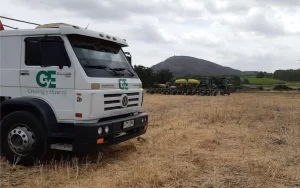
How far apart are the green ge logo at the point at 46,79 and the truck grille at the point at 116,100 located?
971mm

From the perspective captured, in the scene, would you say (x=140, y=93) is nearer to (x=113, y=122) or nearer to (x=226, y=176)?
(x=113, y=122)

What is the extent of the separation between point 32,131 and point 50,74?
106cm

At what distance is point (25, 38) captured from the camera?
6.04m

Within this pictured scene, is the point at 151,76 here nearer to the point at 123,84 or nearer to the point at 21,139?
the point at 123,84

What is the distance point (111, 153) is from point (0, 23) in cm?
370

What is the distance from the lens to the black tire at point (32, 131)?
5738 mm

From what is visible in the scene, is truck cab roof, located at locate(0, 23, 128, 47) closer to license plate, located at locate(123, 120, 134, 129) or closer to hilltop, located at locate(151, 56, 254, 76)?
license plate, located at locate(123, 120, 134, 129)

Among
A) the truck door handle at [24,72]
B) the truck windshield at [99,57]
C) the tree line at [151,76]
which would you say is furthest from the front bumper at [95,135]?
the tree line at [151,76]

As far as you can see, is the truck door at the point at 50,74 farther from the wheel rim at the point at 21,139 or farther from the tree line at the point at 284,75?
the tree line at the point at 284,75

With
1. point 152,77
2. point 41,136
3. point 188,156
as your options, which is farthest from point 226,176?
point 152,77

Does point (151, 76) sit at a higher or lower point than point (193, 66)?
lower

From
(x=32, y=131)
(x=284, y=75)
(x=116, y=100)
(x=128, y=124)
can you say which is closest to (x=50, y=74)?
(x=32, y=131)

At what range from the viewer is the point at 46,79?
19.2 feet

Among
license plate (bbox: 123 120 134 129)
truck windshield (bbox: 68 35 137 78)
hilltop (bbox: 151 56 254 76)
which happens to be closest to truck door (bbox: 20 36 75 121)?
truck windshield (bbox: 68 35 137 78)
